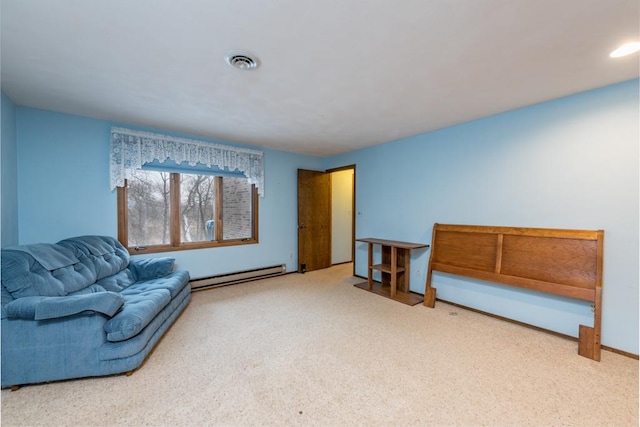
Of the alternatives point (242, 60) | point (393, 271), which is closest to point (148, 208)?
point (242, 60)

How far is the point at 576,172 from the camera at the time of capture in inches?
95.1

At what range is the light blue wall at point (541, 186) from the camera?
2191mm

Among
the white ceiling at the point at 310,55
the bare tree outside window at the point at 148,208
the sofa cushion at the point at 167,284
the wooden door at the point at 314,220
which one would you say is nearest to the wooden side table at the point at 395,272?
the wooden door at the point at 314,220

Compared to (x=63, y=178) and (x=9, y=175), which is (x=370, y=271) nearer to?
(x=63, y=178)

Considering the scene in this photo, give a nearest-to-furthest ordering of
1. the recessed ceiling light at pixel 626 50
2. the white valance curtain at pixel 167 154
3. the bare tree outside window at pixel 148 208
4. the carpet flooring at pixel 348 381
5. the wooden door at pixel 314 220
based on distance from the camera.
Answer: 1. the carpet flooring at pixel 348 381
2. the recessed ceiling light at pixel 626 50
3. the white valance curtain at pixel 167 154
4. the bare tree outside window at pixel 148 208
5. the wooden door at pixel 314 220

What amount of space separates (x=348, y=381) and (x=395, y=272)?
6.55 ft

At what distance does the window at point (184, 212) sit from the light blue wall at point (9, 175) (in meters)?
0.86

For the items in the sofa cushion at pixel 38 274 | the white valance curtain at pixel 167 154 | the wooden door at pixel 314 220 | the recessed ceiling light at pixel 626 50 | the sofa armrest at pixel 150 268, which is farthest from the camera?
the wooden door at pixel 314 220

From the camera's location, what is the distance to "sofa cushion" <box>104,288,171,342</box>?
6.09ft

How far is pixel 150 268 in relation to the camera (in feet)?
9.98

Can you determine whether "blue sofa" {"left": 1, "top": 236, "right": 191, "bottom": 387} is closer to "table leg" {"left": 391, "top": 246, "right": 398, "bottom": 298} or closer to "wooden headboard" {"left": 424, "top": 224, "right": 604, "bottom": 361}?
"table leg" {"left": 391, "top": 246, "right": 398, "bottom": 298}

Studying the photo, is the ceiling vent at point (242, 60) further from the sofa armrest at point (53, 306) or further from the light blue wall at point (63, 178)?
the light blue wall at point (63, 178)

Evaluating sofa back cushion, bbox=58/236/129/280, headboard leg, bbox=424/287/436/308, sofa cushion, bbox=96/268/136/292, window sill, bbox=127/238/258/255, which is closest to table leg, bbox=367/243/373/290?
headboard leg, bbox=424/287/436/308

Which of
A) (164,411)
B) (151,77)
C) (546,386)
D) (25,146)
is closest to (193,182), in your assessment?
(25,146)
